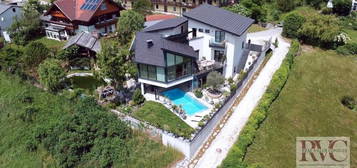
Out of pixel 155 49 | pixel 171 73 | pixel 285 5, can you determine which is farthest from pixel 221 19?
pixel 285 5

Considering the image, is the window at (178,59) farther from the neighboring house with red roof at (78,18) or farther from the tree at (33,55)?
the neighboring house with red roof at (78,18)

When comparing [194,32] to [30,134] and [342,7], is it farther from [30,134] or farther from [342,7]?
[342,7]

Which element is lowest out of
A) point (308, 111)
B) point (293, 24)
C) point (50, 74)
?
point (308, 111)

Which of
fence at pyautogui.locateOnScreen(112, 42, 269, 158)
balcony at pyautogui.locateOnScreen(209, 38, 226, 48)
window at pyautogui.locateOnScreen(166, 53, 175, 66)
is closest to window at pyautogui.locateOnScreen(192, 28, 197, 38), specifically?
balcony at pyautogui.locateOnScreen(209, 38, 226, 48)

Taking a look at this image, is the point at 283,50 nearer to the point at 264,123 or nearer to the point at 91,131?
the point at 264,123

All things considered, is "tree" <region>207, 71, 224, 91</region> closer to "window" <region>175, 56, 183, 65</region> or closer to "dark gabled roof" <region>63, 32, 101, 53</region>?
"window" <region>175, 56, 183, 65</region>

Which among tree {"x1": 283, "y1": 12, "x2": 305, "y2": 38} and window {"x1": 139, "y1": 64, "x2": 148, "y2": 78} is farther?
tree {"x1": 283, "y1": 12, "x2": 305, "y2": 38}
